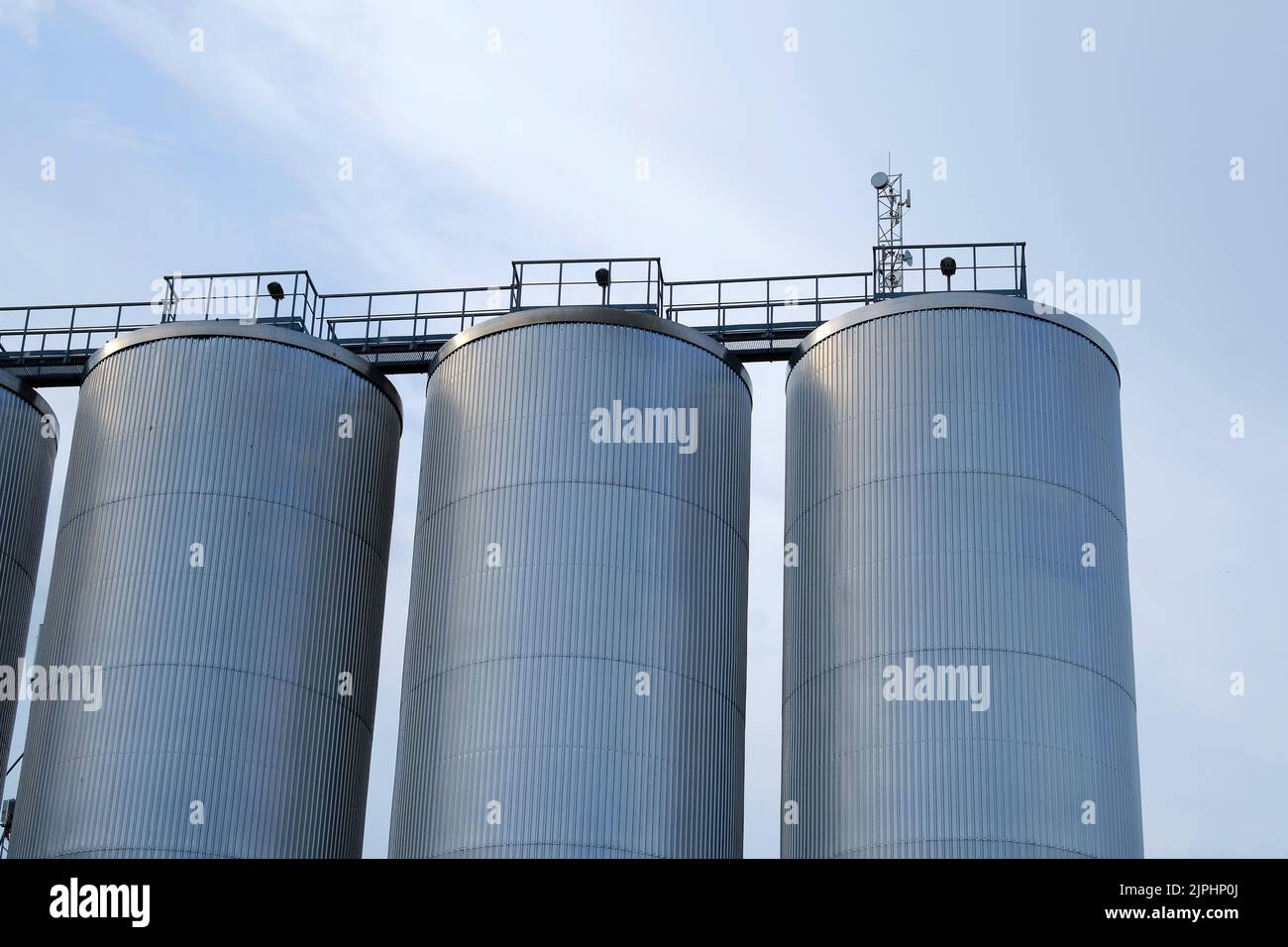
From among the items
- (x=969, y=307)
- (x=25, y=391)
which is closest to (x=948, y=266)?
(x=969, y=307)

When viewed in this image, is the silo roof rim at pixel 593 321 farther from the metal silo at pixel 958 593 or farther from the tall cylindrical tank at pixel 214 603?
the tall cylindrical tank at pixel 214 603

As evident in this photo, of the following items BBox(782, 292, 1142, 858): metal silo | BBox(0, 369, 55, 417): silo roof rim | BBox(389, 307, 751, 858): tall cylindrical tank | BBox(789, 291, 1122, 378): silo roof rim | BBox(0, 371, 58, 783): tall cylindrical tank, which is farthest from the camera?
BBox(0, 369, 55, 417): silo roof rim

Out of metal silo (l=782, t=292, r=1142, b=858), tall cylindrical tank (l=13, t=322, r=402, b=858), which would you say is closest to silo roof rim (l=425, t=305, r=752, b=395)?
A: metal silo (l=782, t=292, r=1142, b=858)

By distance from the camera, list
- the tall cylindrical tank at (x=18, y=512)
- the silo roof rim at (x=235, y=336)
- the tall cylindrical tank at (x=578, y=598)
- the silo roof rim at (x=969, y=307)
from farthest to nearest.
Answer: the tall cylindrical tank at (x=18, y=512)
the silo roof rim at (x=235, y=336)
the silo roof rim at (x=969, y=307)
the tall cylindrical tank at (x=578, y=598)

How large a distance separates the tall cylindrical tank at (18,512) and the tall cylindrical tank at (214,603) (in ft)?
12.8

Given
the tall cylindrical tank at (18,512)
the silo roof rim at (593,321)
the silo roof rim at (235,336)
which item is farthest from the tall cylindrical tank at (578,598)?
the tall cylindrical tank at (18,512)

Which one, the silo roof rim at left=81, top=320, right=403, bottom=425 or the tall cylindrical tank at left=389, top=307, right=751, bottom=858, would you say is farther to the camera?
the silo roof rim at left=81, top=320, right=403, bottom=425

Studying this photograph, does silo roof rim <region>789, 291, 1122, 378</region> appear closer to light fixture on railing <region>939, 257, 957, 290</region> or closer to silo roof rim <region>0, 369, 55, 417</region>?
light fixture on railing <region>939, 257, 957, 290</region>

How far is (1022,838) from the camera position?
42000mm

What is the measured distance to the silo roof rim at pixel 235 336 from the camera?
4975 cm

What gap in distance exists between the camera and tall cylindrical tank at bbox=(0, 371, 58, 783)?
53188mm

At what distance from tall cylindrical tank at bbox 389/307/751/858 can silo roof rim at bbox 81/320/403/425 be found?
2.96 m
